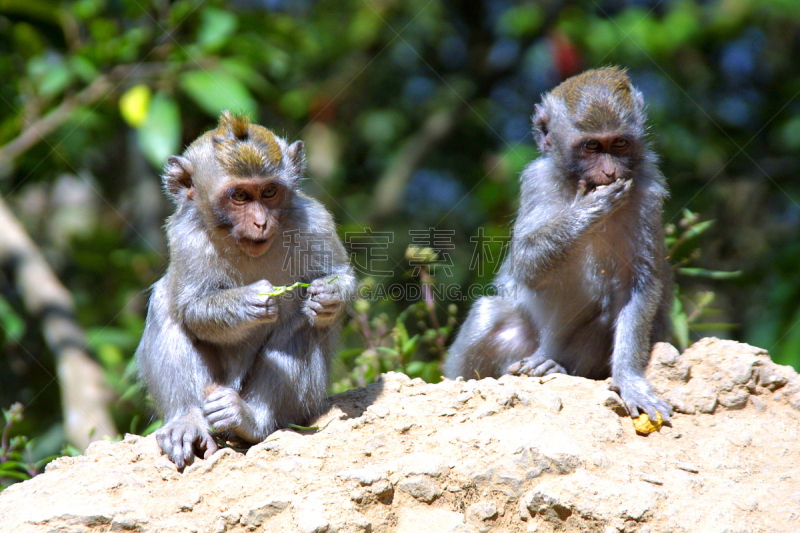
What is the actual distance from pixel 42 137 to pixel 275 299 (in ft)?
17.9

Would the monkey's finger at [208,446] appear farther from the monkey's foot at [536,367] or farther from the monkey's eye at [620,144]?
the monkey's eye at [620,144]

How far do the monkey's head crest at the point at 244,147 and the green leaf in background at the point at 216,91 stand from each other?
8.64ft

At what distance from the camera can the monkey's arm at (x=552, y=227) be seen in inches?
201

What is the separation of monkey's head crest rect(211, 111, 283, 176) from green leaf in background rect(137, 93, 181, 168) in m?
2.76

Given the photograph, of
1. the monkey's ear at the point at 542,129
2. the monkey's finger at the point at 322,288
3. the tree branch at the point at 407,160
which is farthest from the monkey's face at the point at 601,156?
the tree branch at the point at 407,160

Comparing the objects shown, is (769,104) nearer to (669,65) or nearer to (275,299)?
(669,65)

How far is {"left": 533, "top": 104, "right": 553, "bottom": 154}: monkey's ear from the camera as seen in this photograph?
5.71 meters

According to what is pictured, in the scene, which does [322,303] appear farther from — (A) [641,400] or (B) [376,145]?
(B) [376,145]

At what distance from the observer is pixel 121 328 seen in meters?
9.80

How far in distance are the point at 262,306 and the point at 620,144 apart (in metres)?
2.51

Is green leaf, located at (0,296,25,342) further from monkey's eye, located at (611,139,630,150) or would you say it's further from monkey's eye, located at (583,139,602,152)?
monkey's eye, located at (611,139,630,150)

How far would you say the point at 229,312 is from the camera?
4.54 m

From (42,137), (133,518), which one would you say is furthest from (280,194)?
(42,137)

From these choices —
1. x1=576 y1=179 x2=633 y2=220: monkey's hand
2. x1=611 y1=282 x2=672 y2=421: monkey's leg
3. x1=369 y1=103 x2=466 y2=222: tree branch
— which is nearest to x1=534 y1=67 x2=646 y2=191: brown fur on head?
x1=576 y1=179 x2=633 y2=220: monkey's hand
